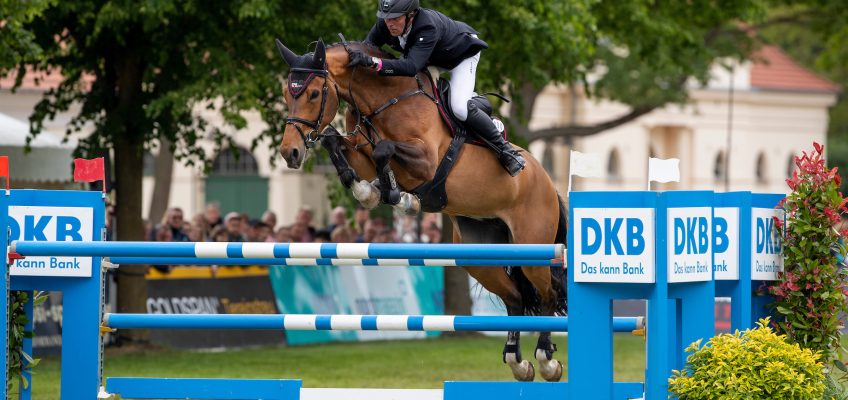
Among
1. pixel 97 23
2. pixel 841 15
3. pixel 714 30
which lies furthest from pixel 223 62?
pixel 841 15

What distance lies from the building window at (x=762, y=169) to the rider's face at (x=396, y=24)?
4075cm

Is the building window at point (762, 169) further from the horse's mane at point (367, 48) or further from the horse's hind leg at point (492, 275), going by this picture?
the horse's mane at point (367, 48)

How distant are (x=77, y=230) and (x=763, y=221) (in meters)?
3.25

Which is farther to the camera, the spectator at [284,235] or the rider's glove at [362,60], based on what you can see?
the spectator at [284,235]

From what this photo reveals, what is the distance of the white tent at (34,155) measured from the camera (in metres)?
13.8

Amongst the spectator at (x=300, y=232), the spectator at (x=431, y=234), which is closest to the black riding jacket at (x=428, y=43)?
the spectator at (x=300, y=232)

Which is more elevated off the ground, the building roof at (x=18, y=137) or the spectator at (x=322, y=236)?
the building roof at (x=18, y=137)

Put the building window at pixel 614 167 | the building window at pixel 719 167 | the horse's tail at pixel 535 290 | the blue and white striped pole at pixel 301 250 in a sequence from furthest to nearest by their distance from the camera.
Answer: the building window at pixel 719 167 < the building window at pixel 614 167 < the horse's tail at pixel 535 290 < the blue and white striped pole at pixel 301 250

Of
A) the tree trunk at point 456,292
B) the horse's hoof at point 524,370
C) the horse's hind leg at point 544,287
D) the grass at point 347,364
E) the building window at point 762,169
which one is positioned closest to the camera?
the horse's hoof at point 524,370

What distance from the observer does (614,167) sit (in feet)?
143

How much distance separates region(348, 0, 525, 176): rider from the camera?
7.27 metres

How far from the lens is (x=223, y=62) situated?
42.5ft

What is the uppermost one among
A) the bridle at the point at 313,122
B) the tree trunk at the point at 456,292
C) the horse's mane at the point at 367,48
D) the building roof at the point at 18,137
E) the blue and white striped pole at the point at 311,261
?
the building roof at the point at 18,137

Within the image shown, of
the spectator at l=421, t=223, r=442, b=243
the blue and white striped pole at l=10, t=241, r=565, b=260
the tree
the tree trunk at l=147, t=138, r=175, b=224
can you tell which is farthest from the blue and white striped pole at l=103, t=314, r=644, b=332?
the tree trunk at l=147, t=138, r=175, b=224
